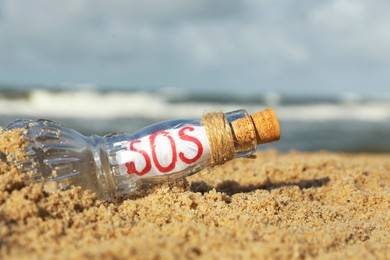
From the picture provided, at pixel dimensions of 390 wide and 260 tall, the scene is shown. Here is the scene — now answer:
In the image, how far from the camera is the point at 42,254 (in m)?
1.35

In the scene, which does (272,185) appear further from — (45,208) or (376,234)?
(45,208)

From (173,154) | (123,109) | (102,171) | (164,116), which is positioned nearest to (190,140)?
(173,154)

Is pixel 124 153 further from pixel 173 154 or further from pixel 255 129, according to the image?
pixel 255 129

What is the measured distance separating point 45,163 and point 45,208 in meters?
0.26

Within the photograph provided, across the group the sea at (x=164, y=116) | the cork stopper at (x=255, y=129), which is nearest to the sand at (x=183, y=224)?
the cork stopper at (x=255, y=129)

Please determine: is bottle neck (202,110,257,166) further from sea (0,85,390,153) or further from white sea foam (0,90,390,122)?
white sea foam (0,90,390,122)

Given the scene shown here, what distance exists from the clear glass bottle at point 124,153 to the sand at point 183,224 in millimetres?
75

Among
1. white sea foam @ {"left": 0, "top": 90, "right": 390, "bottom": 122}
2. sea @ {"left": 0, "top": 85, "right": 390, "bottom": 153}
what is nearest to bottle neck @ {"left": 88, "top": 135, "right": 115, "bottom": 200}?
sea @ {"left": 0, "top": 85, "right": 390, "bottom": 153}

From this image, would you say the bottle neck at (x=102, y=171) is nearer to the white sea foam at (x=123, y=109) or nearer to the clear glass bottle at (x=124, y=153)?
the clear glass bottle at (x=124, y=153)

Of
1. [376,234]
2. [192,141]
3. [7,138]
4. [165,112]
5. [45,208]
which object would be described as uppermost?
[165,112]

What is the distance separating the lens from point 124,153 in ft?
6.40

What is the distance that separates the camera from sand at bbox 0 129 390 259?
139cm

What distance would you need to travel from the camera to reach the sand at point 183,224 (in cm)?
139

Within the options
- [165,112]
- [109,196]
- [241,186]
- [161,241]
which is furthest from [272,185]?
[165,112]
